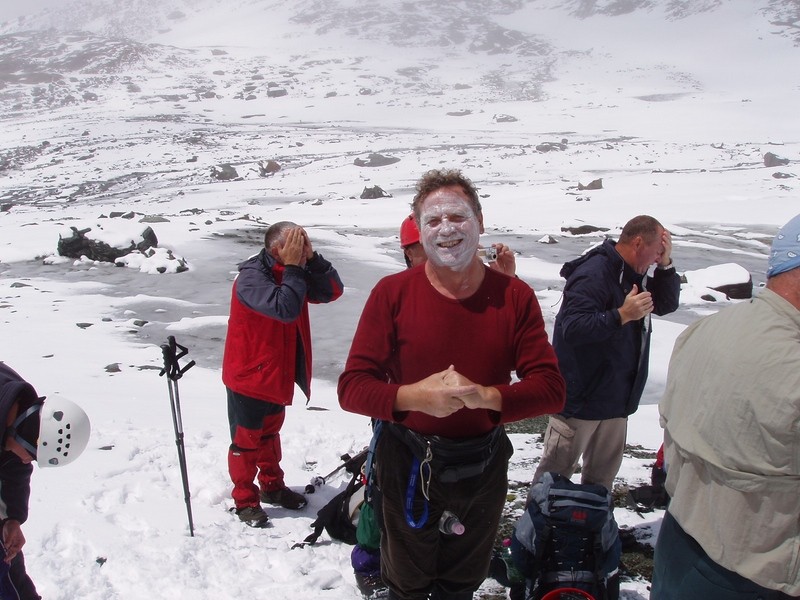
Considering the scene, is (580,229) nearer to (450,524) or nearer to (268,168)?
(450,524)

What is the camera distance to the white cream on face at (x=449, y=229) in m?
2.11

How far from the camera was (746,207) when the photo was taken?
22.7 metres

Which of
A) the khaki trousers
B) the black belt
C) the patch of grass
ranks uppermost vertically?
the black belt

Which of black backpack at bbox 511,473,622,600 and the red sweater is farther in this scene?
black backpack at bbox 511,473,622,600

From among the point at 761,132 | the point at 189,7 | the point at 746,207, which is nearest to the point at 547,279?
the point at 746,207

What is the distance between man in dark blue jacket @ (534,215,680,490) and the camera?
3062 millimetres

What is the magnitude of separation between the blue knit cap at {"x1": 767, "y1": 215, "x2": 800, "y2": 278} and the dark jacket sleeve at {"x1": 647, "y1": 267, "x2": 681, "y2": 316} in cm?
178

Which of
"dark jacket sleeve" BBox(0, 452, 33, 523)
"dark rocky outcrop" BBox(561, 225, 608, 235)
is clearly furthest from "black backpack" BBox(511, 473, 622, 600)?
"dark rocky outcrop" BBox(561, 225, 608, 235)

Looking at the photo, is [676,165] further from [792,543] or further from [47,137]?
[47,137]

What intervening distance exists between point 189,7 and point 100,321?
511 ft

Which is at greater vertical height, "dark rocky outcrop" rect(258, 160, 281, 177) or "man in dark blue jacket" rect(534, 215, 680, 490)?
"dark rocky outcrop" rect(258, 160, 281, 177)

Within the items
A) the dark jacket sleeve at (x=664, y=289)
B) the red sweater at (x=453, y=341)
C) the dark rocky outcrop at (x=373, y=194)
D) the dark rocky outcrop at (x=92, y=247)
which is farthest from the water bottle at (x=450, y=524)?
the dark rocky outcrop at (x=373, y=194)

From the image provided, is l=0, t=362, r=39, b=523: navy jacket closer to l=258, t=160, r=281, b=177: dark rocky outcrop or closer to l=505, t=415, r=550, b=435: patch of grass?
l=505, t=415, r=550, b=435: patch of grass

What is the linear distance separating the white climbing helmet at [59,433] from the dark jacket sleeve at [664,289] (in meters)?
2.81
